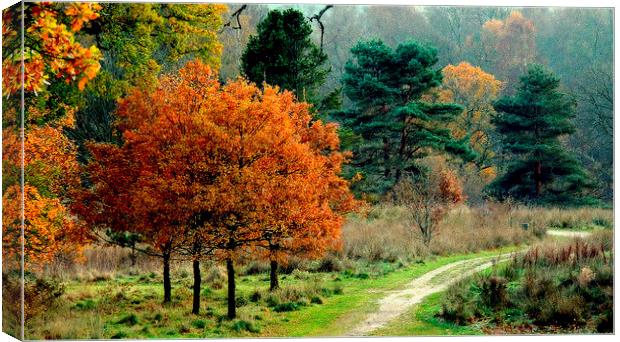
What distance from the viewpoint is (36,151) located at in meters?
12.3

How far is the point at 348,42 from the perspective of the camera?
41.5 feet

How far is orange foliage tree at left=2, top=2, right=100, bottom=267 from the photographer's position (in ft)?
33.3

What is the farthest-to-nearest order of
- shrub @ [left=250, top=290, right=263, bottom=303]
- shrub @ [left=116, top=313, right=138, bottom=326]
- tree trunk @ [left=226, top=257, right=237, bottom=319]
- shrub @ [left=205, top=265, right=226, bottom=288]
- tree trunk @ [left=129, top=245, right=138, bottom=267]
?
tree trunk @ [left=129, top=245, right=138, bottom=267], shrub @ [left=205, top=265, right=226, bottom=288], shrub @ [left=250, top=290, right=263, bottom=303], tree trunk @ [left=226, top=257, right=237, bottom=319], shrub @ [left=116, top=313, right=138, bottom=326]

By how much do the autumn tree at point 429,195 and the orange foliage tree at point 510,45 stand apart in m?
1.77

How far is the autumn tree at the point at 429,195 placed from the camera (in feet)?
41.6

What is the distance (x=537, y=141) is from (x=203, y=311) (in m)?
5.76

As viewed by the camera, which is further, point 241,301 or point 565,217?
point 565,217

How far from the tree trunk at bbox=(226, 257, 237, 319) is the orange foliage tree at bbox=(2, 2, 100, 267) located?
2.47 meters

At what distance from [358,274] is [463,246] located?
5.96ft

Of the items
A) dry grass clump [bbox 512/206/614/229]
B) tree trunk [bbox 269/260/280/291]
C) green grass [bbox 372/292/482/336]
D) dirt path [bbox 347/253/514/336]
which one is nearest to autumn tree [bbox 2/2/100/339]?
tree trunk [bbox 269/260/280/291]

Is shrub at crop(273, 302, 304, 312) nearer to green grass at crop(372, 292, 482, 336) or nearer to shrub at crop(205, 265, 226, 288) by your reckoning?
shrub at crop(205, 265, 226, 288)

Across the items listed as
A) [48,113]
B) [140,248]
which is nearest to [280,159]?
[140,248]

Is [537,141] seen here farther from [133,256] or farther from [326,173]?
[133,256]

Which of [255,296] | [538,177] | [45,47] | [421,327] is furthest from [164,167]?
[538,177]
